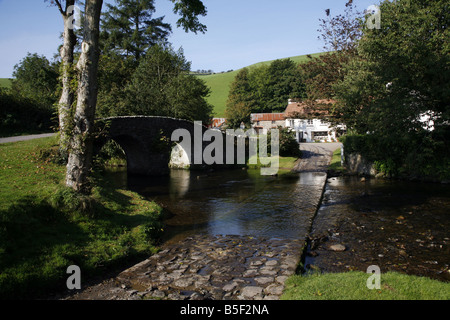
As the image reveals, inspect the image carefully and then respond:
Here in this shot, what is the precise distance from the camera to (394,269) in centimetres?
733

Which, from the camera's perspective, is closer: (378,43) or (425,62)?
(425,62)

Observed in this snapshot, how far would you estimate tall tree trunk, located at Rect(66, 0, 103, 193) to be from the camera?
8.87m

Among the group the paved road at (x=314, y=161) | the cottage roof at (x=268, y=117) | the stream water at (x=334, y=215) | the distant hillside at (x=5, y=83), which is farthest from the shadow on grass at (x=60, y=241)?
the distant hillside at (x=5, y=83)

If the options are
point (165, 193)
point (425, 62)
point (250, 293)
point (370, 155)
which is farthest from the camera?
point (370, 155)

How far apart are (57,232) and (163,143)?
55.3ft

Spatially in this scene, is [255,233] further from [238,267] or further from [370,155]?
[370,155]

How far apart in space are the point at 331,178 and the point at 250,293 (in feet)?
61.3

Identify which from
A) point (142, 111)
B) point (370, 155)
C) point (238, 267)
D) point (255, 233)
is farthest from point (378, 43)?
point (142, 111)

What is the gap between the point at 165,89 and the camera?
33281 millimetres

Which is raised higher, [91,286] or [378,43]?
[378,43]

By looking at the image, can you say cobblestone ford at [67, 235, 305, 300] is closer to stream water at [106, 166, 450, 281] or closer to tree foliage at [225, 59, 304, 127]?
stream water at [106, 166, 450, 281]

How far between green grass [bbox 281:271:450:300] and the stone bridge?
16.6m

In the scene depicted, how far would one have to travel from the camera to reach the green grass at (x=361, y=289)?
4.99 m

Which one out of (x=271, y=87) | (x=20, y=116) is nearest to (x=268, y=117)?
(x=271, y=87)
